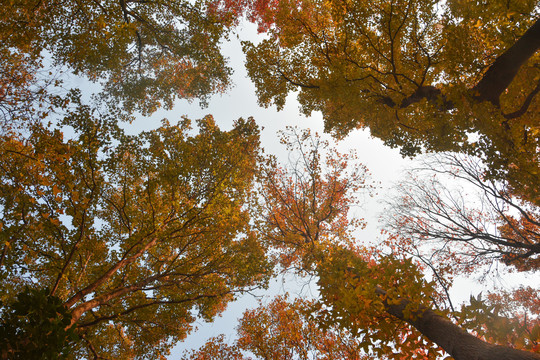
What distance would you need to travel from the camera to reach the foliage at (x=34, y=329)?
2.53 metres

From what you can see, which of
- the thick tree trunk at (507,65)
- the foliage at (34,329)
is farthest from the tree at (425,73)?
the foliage at (34,329)

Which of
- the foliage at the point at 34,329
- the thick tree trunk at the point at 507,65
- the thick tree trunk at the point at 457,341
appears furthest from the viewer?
the thick tree trunk at the point at 507,65

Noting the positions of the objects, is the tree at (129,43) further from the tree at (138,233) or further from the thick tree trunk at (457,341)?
the thick tree trunk at (457,341)

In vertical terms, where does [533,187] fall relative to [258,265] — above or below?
below

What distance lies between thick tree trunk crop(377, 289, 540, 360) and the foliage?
428 cm

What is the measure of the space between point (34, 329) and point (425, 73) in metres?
7.77

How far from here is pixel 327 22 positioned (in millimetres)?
7027

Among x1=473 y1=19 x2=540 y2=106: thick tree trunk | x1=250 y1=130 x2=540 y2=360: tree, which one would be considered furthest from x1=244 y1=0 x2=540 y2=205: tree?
x1=250 y1=130 x2=540 y2=360: tree

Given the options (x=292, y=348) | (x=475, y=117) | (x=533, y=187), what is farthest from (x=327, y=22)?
(x=292, y=348)

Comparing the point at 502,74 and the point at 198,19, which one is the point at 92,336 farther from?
the point at 502,74

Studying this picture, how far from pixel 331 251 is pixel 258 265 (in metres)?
2.48

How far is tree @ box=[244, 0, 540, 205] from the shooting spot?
4.31 metres

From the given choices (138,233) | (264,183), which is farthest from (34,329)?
(264,183)

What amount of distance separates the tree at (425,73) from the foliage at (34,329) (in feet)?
20.9
